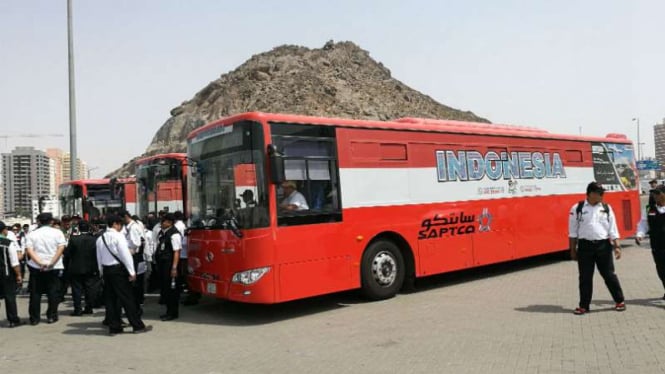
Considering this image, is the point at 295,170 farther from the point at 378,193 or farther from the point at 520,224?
the point at 520,224

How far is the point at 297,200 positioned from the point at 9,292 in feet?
15.6

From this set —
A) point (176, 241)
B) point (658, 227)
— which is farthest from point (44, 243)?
point (658, 227)

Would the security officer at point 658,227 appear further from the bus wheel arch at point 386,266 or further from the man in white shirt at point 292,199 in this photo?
the man in white shirt at point 292,199

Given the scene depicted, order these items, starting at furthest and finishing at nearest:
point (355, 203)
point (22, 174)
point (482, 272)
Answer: point (22, 174), point (482, 272), point (355, 203)

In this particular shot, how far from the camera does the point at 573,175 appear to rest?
13.2 metres

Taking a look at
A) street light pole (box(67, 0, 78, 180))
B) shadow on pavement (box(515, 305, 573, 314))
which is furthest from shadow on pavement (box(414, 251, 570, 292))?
street light pole (box(67, 0, 78, 180))

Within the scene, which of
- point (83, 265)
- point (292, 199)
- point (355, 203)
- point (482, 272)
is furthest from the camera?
point (482, 272)

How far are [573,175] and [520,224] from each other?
8.59 ft

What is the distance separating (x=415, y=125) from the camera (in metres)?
10.2

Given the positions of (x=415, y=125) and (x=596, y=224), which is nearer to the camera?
(x=596, y=224)

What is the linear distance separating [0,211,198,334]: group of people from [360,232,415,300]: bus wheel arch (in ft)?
9.95

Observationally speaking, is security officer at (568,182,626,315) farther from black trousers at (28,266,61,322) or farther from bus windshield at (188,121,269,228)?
black trousers at (28,266,61,322)

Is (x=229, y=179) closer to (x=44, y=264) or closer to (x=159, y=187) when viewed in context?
(x=44, y=264)

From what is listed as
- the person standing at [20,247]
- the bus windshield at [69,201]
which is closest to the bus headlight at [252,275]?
the person standing at [20,247]
